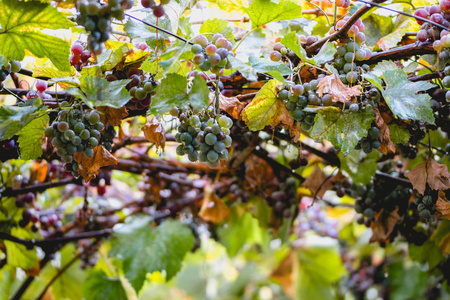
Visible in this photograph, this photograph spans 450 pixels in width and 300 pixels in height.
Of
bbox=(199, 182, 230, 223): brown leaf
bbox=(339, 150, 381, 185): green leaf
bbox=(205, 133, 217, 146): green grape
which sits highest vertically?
bbox=(205, 133, 217, 146): green grape

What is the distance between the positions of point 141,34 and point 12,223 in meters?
0.93

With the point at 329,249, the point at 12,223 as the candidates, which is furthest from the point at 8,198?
the point at 329,249

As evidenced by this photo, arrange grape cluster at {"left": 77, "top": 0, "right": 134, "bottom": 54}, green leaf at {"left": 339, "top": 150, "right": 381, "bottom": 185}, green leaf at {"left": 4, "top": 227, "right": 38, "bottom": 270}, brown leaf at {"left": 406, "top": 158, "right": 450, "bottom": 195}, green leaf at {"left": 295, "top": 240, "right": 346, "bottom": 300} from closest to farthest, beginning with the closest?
grape cluster at {"left": 77, "top": 0, "right": 134, "bottom": 54}
brown leaf at {"left": 406, "top": 158, "right": 450, "bottom": 195}
green leaf at {"left": 339, "top": 150, "right": 381, "bottom": 185}
green leaf at {"left": 4, "top": 227, "right": 38, "bottom": 270}
green leaf at {"left": 295, "top": 240, "right": 346, "bottom": 300}

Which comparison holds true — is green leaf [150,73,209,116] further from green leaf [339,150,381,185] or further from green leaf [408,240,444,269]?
green leaf [408,240,444,269]

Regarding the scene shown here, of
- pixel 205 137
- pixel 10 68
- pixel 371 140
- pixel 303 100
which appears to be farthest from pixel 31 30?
pixel 371 140

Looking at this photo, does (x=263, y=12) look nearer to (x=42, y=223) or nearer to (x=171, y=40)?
(x=171, y=40)

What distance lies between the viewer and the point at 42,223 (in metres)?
1.43

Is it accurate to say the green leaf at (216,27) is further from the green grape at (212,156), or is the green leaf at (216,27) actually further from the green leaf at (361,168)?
the green leaf at (361,168)

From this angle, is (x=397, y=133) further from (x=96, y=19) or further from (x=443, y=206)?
(x=96, y=19)

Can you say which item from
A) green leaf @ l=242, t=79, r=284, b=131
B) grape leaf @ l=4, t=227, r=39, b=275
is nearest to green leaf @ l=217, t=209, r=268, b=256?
grape leaf @ l=4, t=227, r=39, b=275

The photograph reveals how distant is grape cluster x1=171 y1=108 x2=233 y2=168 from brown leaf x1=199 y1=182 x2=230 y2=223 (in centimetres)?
71

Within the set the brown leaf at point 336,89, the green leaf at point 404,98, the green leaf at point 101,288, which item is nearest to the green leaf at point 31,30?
the brown leaf at point 336,89

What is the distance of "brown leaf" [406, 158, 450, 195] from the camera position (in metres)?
0.85

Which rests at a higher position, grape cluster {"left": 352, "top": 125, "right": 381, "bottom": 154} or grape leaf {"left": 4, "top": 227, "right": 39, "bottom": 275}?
grape cluster {"left": 352, "top": 125, "right": 381, "bottom": 154}
